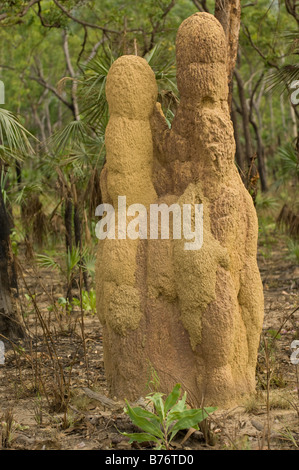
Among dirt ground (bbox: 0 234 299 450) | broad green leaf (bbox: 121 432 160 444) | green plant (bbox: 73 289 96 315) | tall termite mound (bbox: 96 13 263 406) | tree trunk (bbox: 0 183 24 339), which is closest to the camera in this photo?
broad green leaf (bbox: 121 432 160 444)

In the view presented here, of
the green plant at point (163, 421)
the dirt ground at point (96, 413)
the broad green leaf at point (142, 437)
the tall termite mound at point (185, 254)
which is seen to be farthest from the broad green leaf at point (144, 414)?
the tall termite mound at point (185, 254)

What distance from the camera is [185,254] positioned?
4441 mm

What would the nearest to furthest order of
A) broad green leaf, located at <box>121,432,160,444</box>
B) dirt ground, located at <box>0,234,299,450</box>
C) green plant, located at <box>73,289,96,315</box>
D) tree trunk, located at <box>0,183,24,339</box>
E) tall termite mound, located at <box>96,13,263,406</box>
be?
broad green leaf, located at <box>121,432,160,444</box>, dirt ground, located at <box>0,234,299,450</box>, tall termite mound, located at <box>96,13,263,406</box>, tree trunk, located at <box>0,183,24,339</box>, green plant, located at <box>73,289,96,315</box>

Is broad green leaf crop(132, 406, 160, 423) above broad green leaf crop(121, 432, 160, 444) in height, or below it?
above

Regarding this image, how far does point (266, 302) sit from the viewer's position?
8250 mm

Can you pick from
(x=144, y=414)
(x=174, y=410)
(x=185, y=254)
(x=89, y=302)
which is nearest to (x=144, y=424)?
(x=144, y=414)

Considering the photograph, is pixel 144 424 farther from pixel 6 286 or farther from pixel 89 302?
pixel 89 302

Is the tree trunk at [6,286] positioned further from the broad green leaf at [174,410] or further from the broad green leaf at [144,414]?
the broad green leaf at [174,410]

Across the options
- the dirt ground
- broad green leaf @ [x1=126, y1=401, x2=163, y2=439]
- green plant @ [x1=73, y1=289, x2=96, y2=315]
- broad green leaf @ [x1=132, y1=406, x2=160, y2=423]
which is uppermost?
green plant @ [x1=73, y1=289, x2=96, y2=315]

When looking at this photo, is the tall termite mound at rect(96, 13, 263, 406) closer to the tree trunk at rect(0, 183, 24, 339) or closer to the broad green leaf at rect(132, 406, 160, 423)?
the broad green leaf at rect(132, 406, 160, 423)

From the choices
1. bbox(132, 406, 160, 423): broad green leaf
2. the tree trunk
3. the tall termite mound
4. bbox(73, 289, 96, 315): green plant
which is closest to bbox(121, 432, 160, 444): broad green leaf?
bbox(132, 406, 160, 423): broad green leaf

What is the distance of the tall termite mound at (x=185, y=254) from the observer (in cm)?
444

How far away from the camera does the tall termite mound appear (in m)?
4.44

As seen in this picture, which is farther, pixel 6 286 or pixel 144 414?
pixel 6 286
